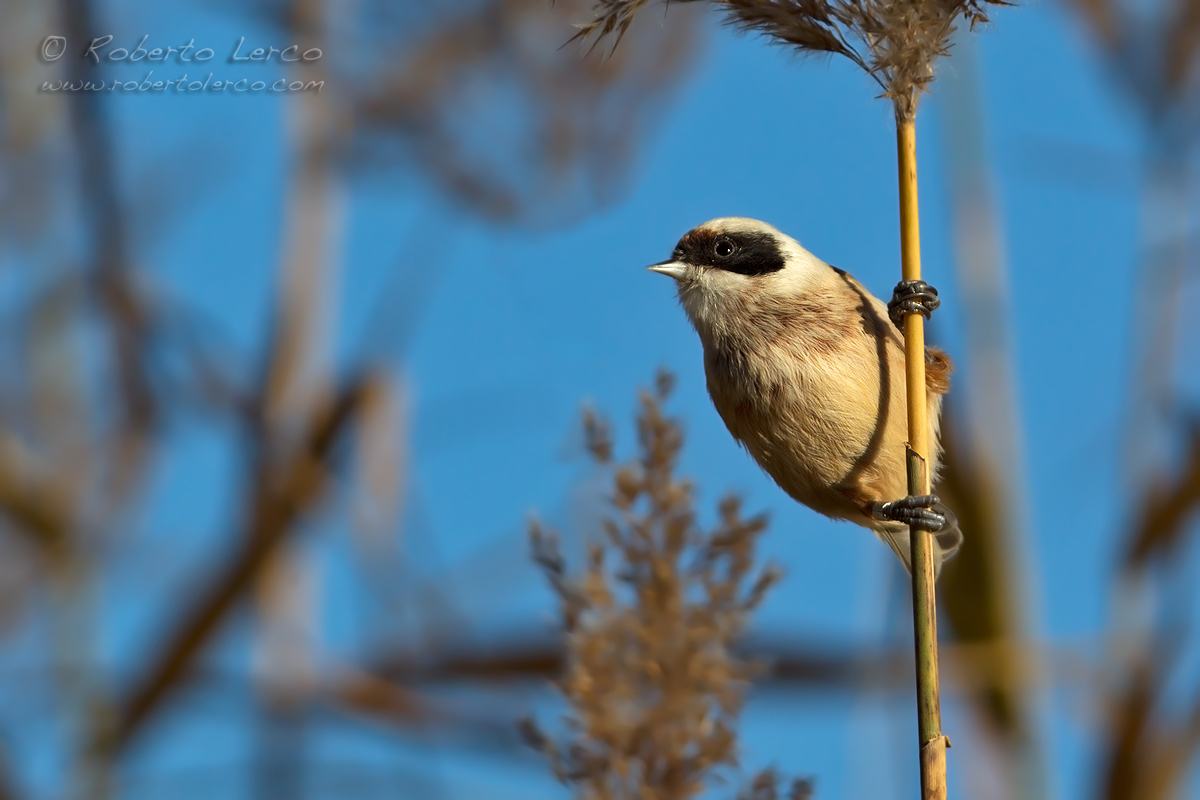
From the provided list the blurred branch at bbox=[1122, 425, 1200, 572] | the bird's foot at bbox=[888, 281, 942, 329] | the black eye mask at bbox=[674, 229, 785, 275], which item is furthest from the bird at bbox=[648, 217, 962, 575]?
the blurred branch at bbox=[1122, 425, 1200, 572]

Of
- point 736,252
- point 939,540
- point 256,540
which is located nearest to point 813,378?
point 736,252

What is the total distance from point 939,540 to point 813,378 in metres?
0.54

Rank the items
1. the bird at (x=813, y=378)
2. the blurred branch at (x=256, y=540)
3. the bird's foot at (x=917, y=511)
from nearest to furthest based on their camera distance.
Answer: the bird's foot at (x=917, y=511) → the bird at (x=813, y=378) → the blurred branch at (x=256, y=540)

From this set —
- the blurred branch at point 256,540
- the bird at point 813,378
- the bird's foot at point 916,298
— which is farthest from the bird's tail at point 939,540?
the blurred branch at point 256,540

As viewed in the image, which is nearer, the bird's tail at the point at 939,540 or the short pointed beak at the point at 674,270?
the bird's tail at the point at 939,540

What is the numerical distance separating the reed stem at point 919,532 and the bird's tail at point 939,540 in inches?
27.3

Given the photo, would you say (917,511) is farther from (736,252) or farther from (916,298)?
(736,252)

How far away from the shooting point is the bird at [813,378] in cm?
209

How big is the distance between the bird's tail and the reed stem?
69cm

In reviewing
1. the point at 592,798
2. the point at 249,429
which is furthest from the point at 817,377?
the point at 249,429

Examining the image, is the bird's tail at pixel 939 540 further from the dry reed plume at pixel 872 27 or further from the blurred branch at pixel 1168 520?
the dry reed plume at pixel 872 27


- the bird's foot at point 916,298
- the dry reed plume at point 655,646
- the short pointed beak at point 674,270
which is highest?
the short pointed beak at point 674,270

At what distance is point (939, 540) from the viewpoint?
2.42 m

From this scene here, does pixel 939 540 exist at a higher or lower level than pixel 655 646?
higher
